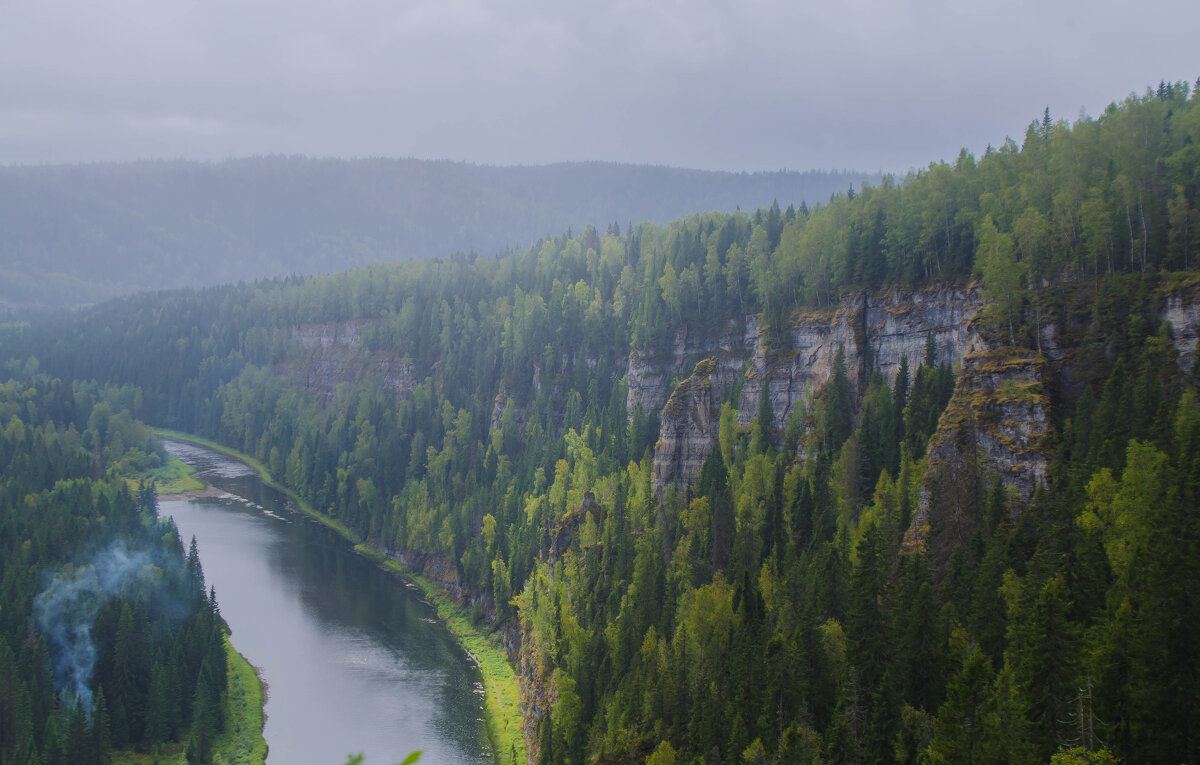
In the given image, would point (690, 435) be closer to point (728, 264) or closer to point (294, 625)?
point (728, 264)

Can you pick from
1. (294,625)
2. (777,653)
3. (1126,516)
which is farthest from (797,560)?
(294,625)

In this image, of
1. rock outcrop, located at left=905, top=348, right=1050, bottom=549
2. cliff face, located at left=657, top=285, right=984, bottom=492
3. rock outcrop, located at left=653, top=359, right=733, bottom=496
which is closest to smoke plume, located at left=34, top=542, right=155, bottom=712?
rock outcrop, located at left=653, top=359, right=733, bottom=496

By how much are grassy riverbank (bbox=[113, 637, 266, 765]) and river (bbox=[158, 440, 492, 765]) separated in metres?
1.11

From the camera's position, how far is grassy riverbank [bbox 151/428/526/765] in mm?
81375

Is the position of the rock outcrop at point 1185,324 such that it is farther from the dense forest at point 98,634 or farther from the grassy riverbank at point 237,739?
the dense forest at point 98,634

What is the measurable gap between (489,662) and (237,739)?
85.3ft

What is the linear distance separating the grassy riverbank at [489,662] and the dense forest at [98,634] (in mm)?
22261

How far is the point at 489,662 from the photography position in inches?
3875

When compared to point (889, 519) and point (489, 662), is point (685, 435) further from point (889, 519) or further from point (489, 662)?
point (889, 519)

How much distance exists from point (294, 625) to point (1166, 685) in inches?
3393

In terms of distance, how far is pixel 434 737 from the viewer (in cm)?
8050

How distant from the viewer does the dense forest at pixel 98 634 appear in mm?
73250

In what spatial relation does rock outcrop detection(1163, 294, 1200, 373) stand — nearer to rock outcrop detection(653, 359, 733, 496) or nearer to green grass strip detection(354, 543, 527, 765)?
rock outcrop detection(653, 359, 733, 496)

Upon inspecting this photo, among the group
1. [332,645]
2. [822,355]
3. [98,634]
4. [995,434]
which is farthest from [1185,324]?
[98,634]
